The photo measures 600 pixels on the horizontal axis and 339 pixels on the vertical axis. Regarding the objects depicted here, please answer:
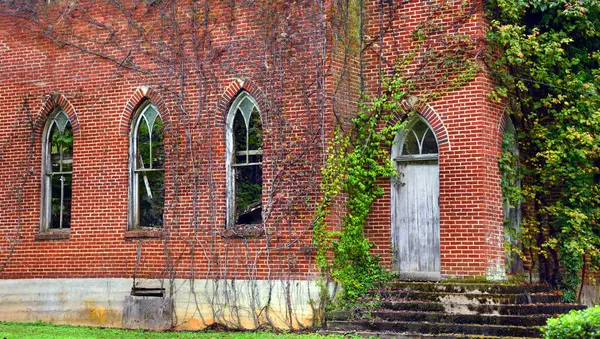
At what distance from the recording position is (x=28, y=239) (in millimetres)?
18766

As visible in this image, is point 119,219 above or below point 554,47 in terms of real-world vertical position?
below

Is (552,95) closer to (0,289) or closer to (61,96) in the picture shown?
(61,96)

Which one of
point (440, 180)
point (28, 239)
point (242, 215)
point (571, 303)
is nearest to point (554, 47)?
point (440, 180)

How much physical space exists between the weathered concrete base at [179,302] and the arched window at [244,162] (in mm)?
1250

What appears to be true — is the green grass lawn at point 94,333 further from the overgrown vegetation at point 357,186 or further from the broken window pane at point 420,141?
the broken window pane at point 420,141

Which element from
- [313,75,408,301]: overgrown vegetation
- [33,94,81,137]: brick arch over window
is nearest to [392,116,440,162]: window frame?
[313,75,408,301]: overgrown vegetation

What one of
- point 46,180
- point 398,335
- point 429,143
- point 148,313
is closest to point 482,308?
point 398,335

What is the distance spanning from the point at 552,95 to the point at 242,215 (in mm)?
5892

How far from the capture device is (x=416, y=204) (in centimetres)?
1658

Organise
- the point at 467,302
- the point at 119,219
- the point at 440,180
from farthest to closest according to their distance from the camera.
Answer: the point at 119,219 → the point at 440,180 → the point at 467,302

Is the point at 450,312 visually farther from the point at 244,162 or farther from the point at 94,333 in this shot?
the point at 94,333

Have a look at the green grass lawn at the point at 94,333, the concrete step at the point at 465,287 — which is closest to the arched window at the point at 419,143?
the concrete step at the point at 465,287

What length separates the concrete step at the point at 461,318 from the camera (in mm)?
14273

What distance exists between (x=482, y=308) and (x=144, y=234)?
638 centimetres
